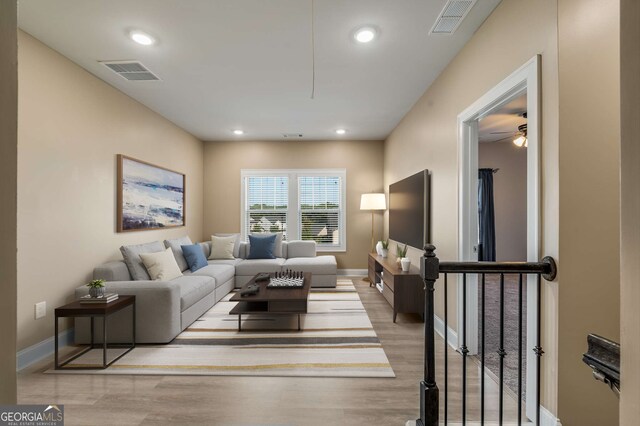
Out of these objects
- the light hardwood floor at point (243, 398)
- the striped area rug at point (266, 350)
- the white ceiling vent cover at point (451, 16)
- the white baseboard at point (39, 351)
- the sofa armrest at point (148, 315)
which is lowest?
the light hardwood floor at point (243, 398)

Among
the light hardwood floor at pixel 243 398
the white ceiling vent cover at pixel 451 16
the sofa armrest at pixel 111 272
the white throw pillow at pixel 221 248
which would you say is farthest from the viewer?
the white throw pillow at pixel 221 248

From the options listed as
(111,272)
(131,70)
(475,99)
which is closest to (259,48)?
(131,70)

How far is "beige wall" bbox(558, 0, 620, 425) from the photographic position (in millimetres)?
1527

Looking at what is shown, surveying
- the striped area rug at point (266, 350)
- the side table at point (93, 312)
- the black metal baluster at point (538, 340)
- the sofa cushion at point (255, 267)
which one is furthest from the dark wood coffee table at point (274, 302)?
the black metal baluster at point (538, 340)

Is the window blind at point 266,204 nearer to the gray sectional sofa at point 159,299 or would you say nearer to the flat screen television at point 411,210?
the gray sectional sofa at point 159,299

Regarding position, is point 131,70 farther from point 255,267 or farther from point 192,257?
point 255,267

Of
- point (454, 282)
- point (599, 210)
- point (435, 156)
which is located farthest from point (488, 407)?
point (435, 156)

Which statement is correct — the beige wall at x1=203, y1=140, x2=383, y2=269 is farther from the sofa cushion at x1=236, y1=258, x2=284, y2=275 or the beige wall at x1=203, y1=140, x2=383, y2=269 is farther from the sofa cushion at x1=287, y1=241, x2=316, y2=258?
the sofa cushion at x1=236, y1=258, x2=284, y2=275

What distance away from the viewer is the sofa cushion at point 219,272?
4.15 metres

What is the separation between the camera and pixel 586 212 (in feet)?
5.13

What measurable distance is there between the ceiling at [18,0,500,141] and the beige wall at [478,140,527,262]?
3.21m

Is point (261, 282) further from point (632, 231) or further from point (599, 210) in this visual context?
Result: point (632, 231)

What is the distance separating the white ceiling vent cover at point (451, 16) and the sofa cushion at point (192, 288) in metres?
3.44

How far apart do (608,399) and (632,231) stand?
1519 mm
